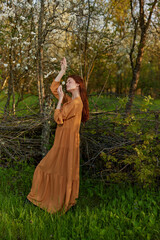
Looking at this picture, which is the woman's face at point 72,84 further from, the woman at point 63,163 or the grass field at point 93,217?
the grass field at point 93,217

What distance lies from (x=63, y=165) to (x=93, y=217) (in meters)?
0.72

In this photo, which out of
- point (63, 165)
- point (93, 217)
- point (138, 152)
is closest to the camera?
point (93, 217)

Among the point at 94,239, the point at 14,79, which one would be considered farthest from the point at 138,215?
the point at 14,79

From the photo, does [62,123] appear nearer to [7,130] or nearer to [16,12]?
[7,130]

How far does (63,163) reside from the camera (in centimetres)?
316

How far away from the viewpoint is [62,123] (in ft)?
10.4

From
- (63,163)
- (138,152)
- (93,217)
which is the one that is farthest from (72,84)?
(93,217)

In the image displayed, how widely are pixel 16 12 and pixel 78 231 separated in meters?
4.69

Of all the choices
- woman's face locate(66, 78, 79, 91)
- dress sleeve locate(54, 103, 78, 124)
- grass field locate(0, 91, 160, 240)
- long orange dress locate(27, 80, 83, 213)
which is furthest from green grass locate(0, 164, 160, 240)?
woman's face locate(66, 78, 79, 91)

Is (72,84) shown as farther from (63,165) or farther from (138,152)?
(138,152)

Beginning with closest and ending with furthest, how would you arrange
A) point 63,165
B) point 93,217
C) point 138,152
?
1. point 93,217
2. point 63,165
3. point 138,152

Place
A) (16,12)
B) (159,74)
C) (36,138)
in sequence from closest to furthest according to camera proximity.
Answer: (36,138) < (16,12) < (159,74)

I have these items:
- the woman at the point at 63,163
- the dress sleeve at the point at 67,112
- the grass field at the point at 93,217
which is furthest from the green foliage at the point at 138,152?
the dress sleeve at the point at 67,112

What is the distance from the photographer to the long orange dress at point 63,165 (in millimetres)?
3109
